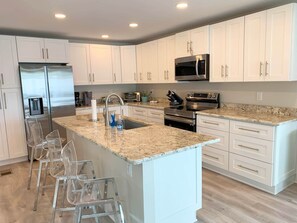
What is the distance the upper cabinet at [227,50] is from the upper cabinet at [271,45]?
4.0 inches

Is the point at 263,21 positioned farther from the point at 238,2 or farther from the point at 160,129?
the point at 160,129

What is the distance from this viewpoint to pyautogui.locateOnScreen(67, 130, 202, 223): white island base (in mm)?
1793

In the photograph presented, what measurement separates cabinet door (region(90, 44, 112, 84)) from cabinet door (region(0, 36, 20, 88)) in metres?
1.50

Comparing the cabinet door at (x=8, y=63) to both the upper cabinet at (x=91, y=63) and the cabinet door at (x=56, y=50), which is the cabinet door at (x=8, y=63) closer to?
the cabinet door at (x=56, y=50)

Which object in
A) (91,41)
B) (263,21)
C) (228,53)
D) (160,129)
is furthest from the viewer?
(91,41)

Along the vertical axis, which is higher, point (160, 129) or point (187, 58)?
point (187, 58)

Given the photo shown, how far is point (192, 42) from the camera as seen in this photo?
150 inches

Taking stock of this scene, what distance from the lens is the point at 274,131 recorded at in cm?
259

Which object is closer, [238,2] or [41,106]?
[238,2]

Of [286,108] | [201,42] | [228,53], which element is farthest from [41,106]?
[286,108]

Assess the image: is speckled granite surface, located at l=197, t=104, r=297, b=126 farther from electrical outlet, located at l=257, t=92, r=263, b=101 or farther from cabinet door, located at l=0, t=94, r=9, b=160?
cabinet door, located at l=0, t=94, r=9, b=160

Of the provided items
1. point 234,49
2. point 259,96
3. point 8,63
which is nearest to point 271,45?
point 234,49

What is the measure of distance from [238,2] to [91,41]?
3415mm

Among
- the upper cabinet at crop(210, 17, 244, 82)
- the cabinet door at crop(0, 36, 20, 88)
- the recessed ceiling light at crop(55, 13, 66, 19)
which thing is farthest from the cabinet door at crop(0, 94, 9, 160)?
the upper cabinet at crop(210, 17, 244, 82)
